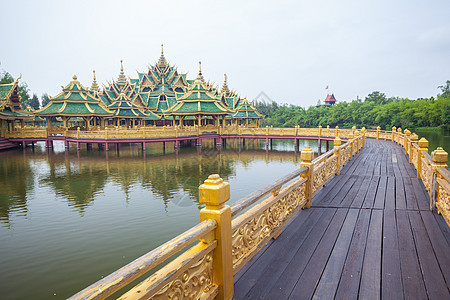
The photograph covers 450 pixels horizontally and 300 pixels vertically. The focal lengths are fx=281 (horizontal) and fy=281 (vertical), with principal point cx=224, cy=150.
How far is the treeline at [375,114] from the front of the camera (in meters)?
47.1

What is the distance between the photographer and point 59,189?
13578 millimetres

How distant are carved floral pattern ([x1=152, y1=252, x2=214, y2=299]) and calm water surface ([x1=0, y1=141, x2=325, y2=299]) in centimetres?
431

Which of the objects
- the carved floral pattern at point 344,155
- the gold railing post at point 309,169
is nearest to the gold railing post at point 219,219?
the gold railing post at point 309,169

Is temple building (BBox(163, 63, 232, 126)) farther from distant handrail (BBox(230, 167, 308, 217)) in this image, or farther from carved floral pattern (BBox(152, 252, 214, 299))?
carved floral pattern (BBox(152, 252, 214, 299))

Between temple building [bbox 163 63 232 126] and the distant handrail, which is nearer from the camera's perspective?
the distant handrail

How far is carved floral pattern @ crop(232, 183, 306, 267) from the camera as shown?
10.9ft

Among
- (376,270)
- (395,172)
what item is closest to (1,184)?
(376,270)

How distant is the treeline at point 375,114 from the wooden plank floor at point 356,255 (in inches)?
1960

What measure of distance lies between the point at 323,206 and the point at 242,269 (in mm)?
3361

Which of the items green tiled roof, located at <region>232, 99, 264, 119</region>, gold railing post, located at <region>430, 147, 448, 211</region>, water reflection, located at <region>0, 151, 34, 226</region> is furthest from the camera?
green tiled roof, located at <region>232, 99, 264, 119</region>

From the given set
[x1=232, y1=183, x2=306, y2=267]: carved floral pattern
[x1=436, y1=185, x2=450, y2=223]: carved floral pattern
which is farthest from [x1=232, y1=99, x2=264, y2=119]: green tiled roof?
[x1=232, y1=183, x2=306, y2=267]: carved floral pattern

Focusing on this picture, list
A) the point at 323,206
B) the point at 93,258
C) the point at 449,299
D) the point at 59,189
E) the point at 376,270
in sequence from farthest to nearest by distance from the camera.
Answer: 1. the point at 59,189
2. the point at 93,258
3. the point at 323,206
4. the point at 376,270
5. the point at 449,299

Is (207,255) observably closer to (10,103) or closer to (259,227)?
(259,227)

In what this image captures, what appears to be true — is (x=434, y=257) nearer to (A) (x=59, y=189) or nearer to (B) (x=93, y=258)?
(B) (x=93, y=258)
